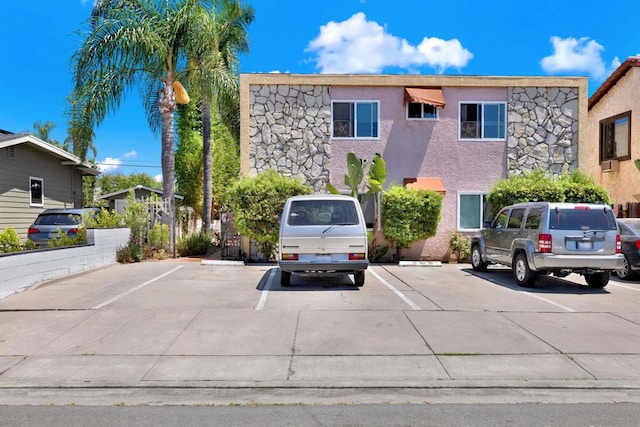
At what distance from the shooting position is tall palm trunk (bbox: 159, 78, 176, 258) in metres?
15.4

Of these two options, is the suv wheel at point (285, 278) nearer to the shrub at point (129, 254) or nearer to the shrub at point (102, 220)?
the shrub at point (129, 254)

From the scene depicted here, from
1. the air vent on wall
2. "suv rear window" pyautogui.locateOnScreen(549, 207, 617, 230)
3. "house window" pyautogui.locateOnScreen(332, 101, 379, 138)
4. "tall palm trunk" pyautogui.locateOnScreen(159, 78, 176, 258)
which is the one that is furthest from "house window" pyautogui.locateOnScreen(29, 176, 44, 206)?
the air vent on wall

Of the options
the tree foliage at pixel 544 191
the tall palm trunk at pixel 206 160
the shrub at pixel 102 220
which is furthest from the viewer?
the tall palm trunk at pixel 206 160

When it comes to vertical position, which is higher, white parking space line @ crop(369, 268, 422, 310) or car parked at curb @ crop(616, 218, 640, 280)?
car parked at curb @ crop(616, 218, 640, 280)

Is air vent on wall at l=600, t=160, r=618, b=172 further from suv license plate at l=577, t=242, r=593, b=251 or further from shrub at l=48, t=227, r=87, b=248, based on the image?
shrub at l=48, t=227, r=87, b=248

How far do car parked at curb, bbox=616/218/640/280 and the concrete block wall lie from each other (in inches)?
533

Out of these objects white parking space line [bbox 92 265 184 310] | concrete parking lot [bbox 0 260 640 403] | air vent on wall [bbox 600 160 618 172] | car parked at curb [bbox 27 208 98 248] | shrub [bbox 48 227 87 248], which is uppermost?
air vent on wall [bbox 600 160 618 172]

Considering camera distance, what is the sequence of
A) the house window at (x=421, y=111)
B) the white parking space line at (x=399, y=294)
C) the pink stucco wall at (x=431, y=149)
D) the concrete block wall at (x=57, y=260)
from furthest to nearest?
the house window at (x=421, y=111) → the pink stucco wall at (x=431, y=149) → the concrete block wall at (x=57, y=260) → the white parking space line at (x=399, y=294)

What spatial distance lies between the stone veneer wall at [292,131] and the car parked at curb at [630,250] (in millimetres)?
8665

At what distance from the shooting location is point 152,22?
14562 mm

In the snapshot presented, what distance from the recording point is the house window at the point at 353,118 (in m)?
16.0

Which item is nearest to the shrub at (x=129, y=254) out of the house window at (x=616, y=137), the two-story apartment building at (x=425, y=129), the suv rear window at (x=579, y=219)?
the two-story apartment building at (x=425, y=129)

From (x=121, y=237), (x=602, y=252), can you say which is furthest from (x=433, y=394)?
(x=121, y=237)

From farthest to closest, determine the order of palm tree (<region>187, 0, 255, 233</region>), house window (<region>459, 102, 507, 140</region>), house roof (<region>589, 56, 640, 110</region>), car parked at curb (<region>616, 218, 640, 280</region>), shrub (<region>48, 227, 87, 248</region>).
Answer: house roof (<region>589, 56, 640, 110</region>) < house window (<region>459, 102, 507, 140</region>) < palm tree (<region>187, 0, 255, 233</region>) < shrub (<region>48, 227, 87, 248</region>) < car parked at curb (<region>616, 218, 640, 280</region>)
